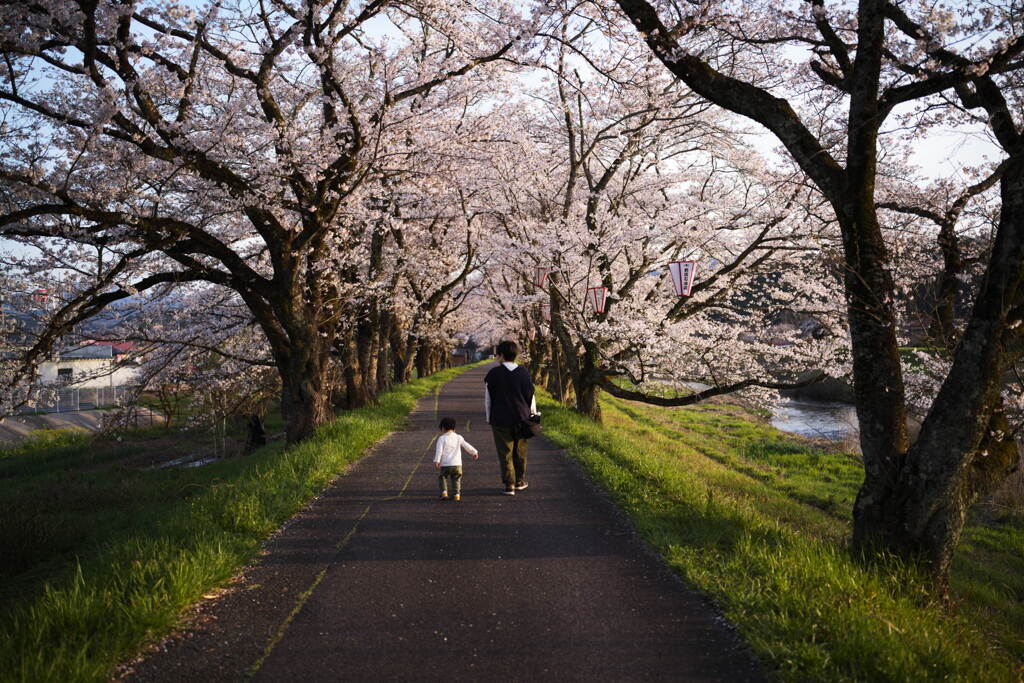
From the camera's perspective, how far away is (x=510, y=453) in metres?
7.50

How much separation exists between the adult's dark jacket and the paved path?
1.09 meters

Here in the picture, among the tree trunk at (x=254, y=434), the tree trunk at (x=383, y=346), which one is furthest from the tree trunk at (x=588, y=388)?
the tree trunk at (x=254, y=434)

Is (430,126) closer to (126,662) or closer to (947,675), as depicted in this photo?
(126,662)

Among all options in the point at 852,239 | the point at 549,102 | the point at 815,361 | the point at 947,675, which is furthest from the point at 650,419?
the point at 947,675

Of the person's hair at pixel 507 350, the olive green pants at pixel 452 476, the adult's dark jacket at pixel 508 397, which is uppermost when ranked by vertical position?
the person's hair at pixel 507 350

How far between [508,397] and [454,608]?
347cm

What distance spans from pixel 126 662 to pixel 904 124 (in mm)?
8710

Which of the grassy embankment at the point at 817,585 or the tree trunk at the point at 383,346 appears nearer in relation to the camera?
the grassy embankment at the point at 817,585

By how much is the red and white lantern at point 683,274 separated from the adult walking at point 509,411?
18.0 feet

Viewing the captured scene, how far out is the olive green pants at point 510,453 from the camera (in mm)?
7438

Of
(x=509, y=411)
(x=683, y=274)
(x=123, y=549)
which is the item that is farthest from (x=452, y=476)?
(x=683, y=274)

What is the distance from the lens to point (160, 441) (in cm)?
2562

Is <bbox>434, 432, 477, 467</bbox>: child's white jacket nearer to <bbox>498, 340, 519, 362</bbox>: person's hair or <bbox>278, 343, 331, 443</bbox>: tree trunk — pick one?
<bbox>498, 340, 519, 362</bbox>: person's hair

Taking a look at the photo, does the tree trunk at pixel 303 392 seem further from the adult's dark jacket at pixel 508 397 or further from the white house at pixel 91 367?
the adult's dark jacket at pixel 508 397
